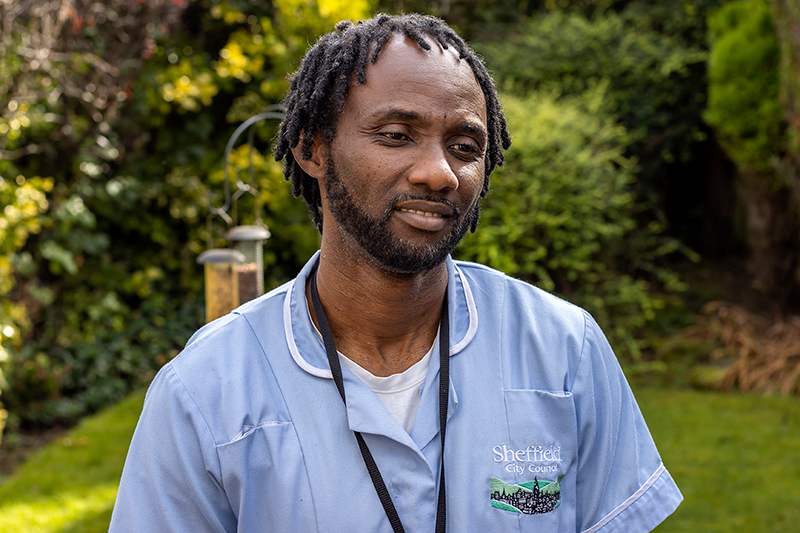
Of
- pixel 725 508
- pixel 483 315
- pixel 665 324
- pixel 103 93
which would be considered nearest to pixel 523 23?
pixel 665 324

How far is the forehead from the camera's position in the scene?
1618 mm

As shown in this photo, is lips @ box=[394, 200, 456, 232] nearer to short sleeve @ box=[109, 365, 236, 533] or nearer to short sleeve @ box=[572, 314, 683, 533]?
short sleeve @ box=[572, 314, 683, 533]

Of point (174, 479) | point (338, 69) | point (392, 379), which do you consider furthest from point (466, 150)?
point (174, 479)

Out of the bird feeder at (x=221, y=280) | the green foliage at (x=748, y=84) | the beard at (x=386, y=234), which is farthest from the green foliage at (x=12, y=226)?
the green foliage at (x=748, y=84)

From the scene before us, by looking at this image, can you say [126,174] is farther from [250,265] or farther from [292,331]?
[292,331]

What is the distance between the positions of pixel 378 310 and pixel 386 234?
199 millimetres

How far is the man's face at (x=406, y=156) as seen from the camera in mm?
1618

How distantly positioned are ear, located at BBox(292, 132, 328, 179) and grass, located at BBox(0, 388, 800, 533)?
10.9 feet

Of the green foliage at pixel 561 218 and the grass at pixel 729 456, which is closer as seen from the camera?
the grass at pixel 729 456

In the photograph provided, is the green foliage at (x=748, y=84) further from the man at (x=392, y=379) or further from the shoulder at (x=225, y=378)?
the shoulder at (x=225, y=378)

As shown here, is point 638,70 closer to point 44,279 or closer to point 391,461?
point 44,279

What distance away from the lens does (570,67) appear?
7.82 meters

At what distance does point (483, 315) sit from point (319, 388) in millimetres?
436

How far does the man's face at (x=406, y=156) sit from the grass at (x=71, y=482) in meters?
3.42
